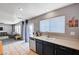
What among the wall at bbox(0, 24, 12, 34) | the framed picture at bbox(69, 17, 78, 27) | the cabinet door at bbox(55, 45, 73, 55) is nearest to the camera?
the cabinet door at bbox(55, 45, 73, 55)

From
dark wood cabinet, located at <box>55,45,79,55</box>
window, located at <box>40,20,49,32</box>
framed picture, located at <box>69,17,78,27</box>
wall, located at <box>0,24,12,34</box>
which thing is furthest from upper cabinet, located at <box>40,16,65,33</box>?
wall, located at <box>0,24,12,34</box>

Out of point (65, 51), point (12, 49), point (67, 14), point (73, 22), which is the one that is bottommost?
point (12, 49)

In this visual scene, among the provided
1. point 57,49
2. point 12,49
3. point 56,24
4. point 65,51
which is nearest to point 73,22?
point 56,24

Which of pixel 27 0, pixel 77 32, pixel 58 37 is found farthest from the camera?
pixel 58 37

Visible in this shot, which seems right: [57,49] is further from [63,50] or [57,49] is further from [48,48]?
[48,48]

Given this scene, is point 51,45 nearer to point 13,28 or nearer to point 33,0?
point 13,28

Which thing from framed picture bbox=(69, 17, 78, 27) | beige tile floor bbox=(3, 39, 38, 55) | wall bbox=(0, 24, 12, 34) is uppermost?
framed picture bbox=(69, 17, 78, 27)

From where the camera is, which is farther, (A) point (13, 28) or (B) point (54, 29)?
(B) point (54, 29)

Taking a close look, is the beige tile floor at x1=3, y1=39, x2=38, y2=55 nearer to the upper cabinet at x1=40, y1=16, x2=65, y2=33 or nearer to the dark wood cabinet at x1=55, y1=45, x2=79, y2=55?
the dark wood cabinet at x1=55, y1=45, x2=79, y2=55

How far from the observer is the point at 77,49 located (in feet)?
6.44

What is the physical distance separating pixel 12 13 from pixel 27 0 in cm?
145

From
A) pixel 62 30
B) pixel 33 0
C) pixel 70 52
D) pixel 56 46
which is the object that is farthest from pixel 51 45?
pixel 33 0

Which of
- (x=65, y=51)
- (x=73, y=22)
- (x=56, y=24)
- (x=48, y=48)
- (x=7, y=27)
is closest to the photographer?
(x=65, y=51)

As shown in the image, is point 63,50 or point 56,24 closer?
point 63,50
